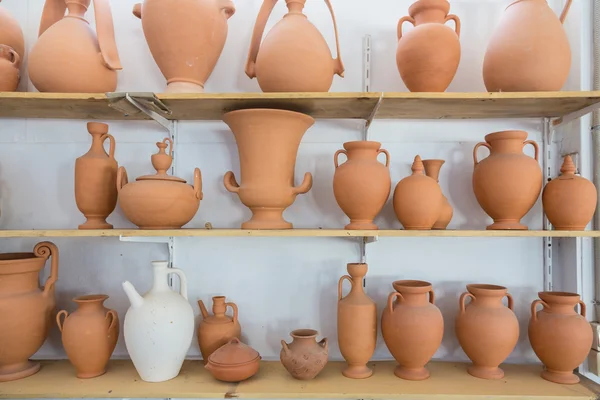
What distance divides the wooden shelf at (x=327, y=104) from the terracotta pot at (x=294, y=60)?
6cm

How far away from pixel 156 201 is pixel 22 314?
0.55m

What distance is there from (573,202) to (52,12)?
5.98 ft

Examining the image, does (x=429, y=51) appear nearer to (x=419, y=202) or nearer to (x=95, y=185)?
(x=419, y=202)

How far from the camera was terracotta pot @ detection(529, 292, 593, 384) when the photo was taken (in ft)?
4.17

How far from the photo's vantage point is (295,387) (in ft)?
4.15

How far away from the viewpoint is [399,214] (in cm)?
133

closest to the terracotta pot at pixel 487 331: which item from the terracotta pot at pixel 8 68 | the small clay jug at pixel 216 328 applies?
the small clay jug at pixel 216 328

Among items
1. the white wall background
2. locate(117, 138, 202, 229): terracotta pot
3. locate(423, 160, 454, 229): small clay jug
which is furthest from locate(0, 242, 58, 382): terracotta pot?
locate(423, 160, 454, 229): small clay jug

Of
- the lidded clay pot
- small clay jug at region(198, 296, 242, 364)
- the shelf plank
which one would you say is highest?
small clay jug at region(198, 296, 242, 364)

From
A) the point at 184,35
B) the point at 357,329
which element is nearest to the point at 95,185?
the point at 184,35

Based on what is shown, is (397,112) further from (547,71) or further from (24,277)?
(24,277)

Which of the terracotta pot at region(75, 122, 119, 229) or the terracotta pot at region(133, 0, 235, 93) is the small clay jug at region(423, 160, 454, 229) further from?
the terracotta pot at region(75, 122, 119, 229)

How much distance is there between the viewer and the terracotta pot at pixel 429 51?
129cm

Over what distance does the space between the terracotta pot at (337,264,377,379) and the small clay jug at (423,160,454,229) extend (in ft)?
0.98
